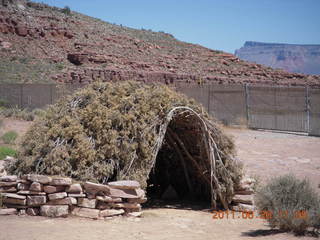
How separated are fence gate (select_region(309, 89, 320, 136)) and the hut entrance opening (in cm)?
1209

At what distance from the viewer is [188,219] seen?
25.7ft

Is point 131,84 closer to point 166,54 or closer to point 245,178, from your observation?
point 245,178

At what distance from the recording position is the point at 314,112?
21.7 meters

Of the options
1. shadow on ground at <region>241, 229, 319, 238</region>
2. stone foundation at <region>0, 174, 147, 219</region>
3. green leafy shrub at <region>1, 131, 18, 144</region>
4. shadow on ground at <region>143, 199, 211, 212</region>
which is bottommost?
shadow on ground at <region>143, 199, 211, 212</region>

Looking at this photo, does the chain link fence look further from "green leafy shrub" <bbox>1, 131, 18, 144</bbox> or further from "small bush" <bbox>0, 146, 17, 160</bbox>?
"small bush" <bbox>0, 146, 17, 160</bbox>

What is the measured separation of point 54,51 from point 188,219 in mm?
40766

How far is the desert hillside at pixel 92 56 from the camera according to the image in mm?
40219

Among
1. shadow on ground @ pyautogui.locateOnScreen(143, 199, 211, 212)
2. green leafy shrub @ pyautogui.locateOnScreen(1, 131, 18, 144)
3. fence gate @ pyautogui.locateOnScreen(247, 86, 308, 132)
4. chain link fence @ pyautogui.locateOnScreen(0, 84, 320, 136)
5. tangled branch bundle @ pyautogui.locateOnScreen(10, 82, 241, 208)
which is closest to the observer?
tangled branch bundle @ pyautogui.locateOnScreen(10, 82, 241, 208)

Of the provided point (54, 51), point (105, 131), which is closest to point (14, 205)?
point (105, 131)

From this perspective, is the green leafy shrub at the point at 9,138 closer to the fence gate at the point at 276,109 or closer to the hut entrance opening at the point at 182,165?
the hut entrance opening at the point at 182,165

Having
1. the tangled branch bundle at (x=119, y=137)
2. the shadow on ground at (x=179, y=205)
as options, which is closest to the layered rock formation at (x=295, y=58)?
the shadow on ground at (x=179, y=205)

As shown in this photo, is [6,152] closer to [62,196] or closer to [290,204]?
[62,196]

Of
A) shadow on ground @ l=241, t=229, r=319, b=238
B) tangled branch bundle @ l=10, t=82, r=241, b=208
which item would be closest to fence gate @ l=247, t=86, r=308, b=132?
tangled branch bundle @ l=10, t=82, r=241, b=208

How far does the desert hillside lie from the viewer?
40.2 meters
